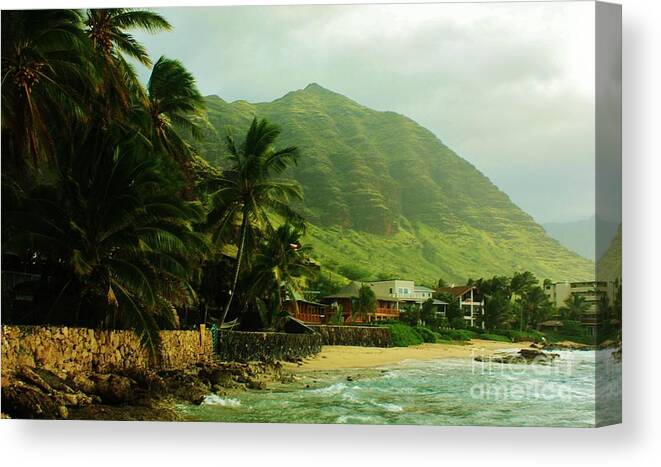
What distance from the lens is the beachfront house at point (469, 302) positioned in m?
8.90

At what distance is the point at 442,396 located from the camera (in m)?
8.60

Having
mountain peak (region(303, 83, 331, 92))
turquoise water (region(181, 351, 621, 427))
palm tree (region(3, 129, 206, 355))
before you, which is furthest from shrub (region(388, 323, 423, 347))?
mountain peak (region(303, 83, 331, 92))

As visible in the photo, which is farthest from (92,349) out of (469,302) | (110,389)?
(469,302)

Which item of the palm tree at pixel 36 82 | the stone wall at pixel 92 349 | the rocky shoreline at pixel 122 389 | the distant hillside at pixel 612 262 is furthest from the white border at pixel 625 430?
the palm tree at pixel 36 82

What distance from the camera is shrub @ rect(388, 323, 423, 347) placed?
9.12 metres

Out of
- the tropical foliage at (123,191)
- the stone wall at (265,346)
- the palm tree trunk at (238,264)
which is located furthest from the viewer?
the palm tree trunk at (238,264)

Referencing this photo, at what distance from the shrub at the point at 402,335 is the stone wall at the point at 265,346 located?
0.82 meters

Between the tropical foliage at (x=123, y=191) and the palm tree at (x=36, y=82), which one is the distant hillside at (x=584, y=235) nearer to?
the tropical foliage at (x=123, y=191)

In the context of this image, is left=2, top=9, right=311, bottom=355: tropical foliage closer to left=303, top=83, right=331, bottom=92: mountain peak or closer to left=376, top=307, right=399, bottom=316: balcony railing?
left=303, top=83, right=331, bottom=92: mountain peak

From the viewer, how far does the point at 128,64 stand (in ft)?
30.6

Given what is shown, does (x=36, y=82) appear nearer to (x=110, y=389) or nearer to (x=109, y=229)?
(x=109, y=229)

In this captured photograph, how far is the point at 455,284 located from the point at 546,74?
2.32 meters

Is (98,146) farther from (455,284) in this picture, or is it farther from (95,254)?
(455,284)

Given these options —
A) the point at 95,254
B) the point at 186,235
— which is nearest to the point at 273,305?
the point at 186,235
